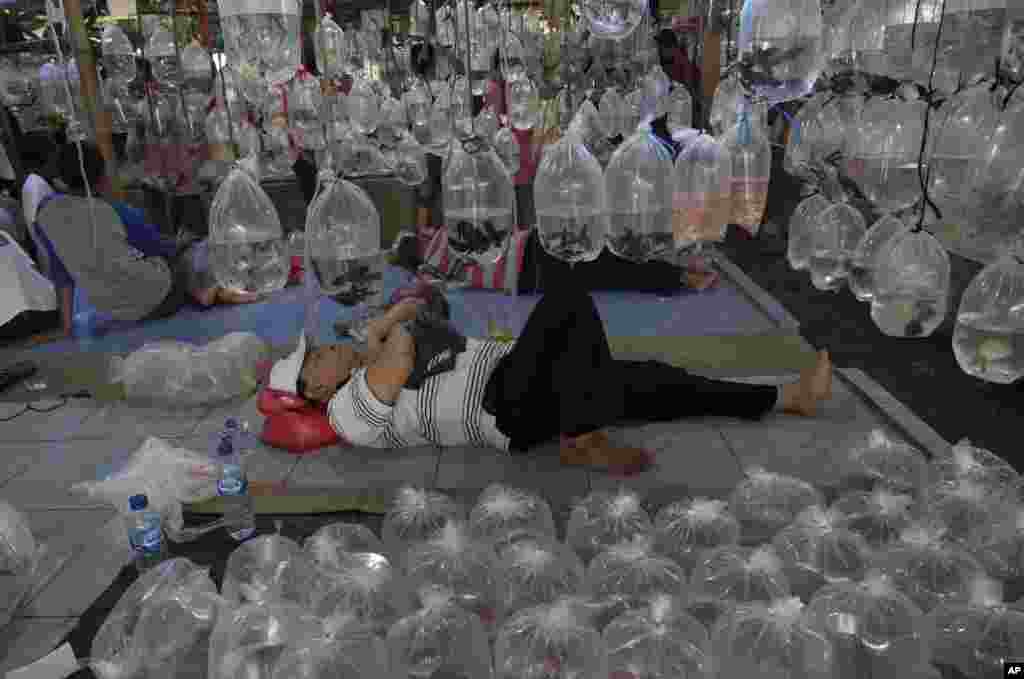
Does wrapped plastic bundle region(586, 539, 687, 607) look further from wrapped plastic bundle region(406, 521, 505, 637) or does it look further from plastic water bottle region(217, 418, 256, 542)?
plastic water bottle region(217, 418, 256, 542)

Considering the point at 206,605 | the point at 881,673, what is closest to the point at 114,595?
the point at 206,605

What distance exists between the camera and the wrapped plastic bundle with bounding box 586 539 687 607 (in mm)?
1473

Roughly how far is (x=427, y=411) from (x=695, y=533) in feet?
3.04

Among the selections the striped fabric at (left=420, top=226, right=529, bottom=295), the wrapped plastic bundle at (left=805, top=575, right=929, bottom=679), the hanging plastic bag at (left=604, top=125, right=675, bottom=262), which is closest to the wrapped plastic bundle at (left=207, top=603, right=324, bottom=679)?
the wrapped plastic bundle at (left=805, top=575, right=929, bottom=679)

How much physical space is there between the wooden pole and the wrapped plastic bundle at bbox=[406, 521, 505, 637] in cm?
290

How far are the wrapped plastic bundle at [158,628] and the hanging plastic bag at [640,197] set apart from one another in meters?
1.16

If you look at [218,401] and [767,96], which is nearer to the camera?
[767,96]

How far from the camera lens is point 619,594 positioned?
4.84 feet

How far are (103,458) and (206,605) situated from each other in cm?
128

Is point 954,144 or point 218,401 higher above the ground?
point 954,144

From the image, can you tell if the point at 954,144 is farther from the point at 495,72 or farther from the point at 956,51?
the point at 495,72

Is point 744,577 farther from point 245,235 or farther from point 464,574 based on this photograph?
point 245,235

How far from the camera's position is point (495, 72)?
2842 millimetres

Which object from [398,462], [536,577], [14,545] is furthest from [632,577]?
[14,545]
